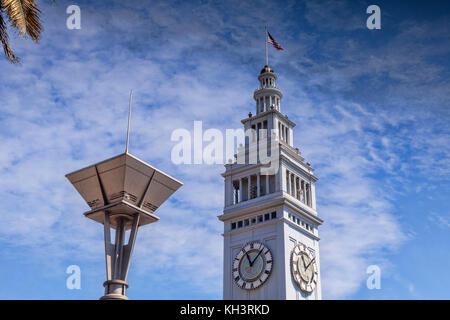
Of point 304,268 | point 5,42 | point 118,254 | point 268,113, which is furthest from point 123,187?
point 268,113

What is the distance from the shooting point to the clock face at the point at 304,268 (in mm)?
72688

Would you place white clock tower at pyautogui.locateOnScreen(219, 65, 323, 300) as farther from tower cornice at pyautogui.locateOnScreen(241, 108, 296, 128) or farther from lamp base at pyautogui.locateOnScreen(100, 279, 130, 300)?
lamp base at pyautogui.locateOnScreen(100, 279, 130, 300)

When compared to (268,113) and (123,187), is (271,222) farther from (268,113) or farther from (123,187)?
(123,187)

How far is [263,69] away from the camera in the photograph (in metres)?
91.2

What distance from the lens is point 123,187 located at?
50.5m

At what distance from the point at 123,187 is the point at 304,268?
31805 mm

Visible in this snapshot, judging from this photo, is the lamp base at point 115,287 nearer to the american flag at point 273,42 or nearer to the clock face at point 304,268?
the clock face at point 304,268

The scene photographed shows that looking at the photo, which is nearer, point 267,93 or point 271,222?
point 271,222

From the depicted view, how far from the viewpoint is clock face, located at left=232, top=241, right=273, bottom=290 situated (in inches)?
2849

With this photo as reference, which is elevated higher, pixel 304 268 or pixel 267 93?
pixel 267 93

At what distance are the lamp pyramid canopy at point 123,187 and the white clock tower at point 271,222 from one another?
23973 millimetres
